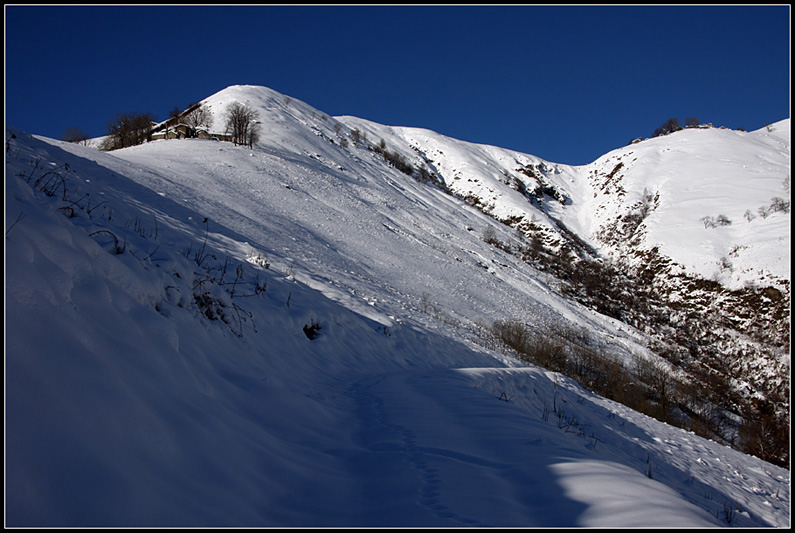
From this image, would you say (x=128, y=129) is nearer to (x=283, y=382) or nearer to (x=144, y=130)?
(x=144, y=130)

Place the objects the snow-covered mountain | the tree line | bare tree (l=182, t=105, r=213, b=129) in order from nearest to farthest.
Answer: the snow-covered mountain, the tree line, bare tree (l=182, t=105, r=213, b=129)

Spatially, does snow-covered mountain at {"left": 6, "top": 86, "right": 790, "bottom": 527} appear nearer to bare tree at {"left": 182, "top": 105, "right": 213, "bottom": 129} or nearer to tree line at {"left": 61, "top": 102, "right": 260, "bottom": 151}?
tree line at {"left": 61, "top": 102, "right": 260, "bottom": 151}

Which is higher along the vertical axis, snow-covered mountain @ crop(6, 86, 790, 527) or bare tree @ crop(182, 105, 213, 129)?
Answer: bare tree @ crop(182, 105, 213, 129)

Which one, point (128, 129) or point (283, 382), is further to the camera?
point (128, 129)

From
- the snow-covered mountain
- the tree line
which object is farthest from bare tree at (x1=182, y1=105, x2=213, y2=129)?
the snow-covered mountain

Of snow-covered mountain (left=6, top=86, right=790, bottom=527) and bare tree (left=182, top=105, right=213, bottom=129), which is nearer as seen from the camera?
snow-covered mountain (left=6, top=86, right=790, bottom=527)

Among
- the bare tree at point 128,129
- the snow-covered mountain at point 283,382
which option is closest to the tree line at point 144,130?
the bare tree at point 128,129

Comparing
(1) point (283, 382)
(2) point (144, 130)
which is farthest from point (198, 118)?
(1) point (283, 382)

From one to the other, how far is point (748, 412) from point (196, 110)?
193 ft

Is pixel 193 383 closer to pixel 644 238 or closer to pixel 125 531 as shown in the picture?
pixel 125 531

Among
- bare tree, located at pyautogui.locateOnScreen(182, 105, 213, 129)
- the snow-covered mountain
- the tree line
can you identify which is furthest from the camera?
bare tree, located at pyautogui.locateOnScreen(182, 105, 213, 129)

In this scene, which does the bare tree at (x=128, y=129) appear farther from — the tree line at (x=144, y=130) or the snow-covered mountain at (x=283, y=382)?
the snow-covered mountain at (x=283, y=382)

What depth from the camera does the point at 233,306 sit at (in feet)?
19.0

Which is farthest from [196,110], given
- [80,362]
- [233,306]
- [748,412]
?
[748,412]
